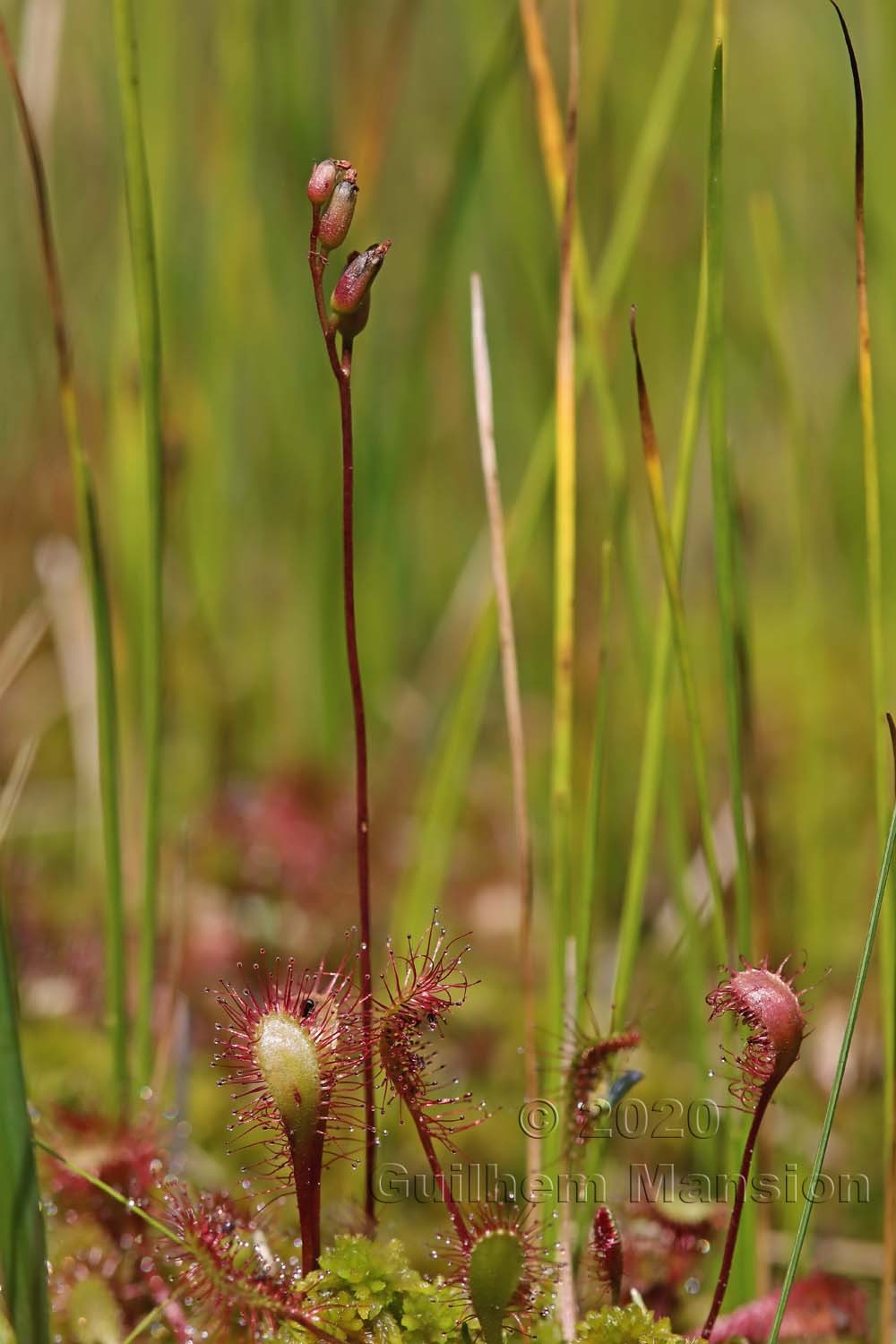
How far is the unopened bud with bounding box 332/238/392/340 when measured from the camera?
614 millimetres

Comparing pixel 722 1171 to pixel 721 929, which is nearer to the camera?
pixel 721 929

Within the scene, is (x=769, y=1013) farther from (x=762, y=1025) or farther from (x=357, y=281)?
(x=357, y=281)

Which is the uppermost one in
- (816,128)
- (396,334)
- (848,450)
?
(816,128)

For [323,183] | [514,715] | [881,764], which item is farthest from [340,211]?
[881,764]

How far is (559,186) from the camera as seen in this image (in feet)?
3.21

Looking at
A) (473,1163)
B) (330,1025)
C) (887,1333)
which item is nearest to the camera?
(330,1025)

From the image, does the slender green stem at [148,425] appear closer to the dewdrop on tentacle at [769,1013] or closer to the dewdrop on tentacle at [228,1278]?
the dewdrop on tentacle at [228,1278]

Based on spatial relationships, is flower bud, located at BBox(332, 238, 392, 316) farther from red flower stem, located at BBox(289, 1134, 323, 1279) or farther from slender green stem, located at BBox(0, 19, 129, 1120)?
red flower stem, located at BBox(289, 1134, 323, 1279)

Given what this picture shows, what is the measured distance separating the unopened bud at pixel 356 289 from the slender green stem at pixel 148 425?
0.20 meters

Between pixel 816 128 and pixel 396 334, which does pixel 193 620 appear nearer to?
pixel 396 334

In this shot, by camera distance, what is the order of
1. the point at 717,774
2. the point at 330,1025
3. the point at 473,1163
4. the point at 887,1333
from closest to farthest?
the point at 330,1025 → the point at 887,1333 → the point at 473,1163 → the point at 717,774

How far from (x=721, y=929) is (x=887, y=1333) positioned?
9.8 inches

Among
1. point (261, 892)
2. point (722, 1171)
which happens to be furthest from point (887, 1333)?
point (261, 892)

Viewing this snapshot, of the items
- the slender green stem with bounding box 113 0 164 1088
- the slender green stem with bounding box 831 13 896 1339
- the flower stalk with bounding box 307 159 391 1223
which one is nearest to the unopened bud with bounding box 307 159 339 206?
the flower stalk with bounding box 307 159 391 1223
